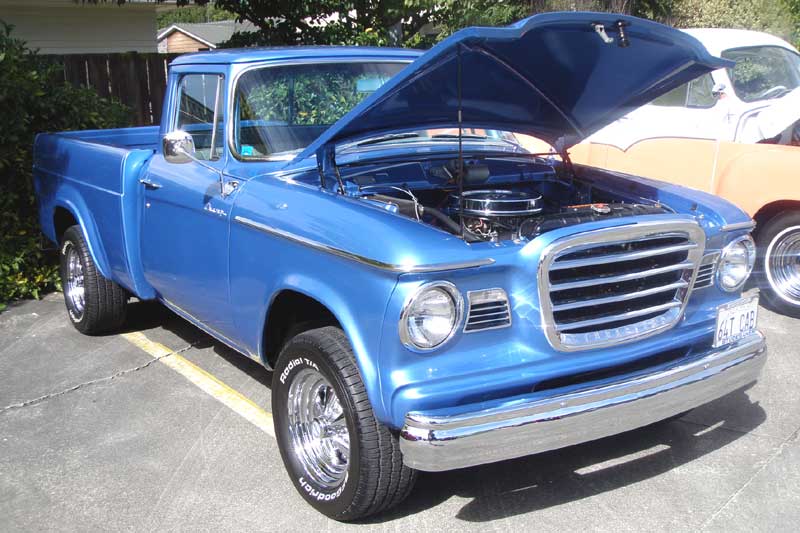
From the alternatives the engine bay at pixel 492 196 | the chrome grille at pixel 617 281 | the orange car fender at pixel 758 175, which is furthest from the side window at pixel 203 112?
the orange car fender at pixel 758 175

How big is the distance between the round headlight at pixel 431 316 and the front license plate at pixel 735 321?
1250 millimetres

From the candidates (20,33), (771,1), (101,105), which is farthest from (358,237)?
(771,1)

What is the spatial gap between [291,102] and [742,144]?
351 cm

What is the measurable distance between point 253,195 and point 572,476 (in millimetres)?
1920

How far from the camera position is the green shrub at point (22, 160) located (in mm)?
6598

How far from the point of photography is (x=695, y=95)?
737 centimetres

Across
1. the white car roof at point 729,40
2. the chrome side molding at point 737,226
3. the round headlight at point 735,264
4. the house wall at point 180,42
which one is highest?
the white car roof at point 729,40

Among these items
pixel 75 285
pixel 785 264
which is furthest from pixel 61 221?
pixel 785 264

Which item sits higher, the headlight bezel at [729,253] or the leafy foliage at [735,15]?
the leafy foliage at [735,15]

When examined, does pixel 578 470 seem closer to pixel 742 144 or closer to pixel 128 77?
pixel 742 144

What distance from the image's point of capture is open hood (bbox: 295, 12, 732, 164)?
3.26 metres

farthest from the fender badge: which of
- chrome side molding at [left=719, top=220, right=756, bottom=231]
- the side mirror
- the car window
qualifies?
the car window

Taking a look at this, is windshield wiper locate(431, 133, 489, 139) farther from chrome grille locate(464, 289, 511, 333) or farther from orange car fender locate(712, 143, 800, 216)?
orange car fender locate(712, 143, 800, 216)

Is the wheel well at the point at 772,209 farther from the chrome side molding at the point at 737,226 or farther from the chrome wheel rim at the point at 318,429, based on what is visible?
the chrome wheel rim at the point at 318,429
